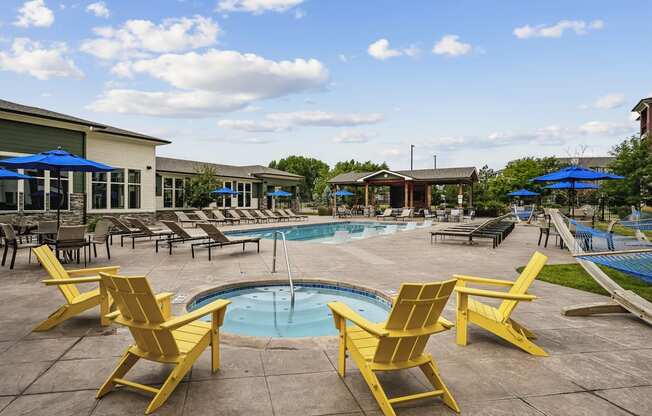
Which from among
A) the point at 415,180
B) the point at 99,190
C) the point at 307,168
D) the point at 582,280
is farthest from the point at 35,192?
the point at 307,168

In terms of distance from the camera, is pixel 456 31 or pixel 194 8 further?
pixel 456 31

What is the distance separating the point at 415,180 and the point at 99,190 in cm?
1919

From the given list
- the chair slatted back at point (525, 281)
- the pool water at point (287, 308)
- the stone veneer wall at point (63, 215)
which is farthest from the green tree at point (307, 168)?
the chair slatted back at point (525, 281)

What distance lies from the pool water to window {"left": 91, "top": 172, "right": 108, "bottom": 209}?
14592 millimetres

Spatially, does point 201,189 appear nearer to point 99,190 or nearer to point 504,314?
point 99,190

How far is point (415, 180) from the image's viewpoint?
26688 mm

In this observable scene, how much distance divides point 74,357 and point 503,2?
15.4m

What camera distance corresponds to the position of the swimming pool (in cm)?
1555

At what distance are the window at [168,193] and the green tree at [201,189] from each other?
1.06m

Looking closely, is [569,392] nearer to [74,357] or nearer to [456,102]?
[74,357]

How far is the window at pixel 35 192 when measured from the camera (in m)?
13.7

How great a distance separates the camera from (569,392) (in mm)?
2713

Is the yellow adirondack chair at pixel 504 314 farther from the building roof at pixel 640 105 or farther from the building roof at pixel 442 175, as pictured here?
the building roof at pixel 640 105

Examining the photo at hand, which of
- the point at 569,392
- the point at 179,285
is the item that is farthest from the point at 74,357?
the point at 569,392
